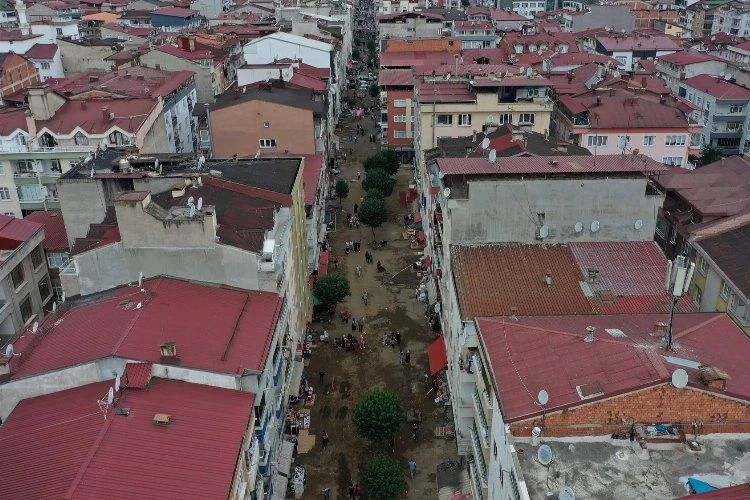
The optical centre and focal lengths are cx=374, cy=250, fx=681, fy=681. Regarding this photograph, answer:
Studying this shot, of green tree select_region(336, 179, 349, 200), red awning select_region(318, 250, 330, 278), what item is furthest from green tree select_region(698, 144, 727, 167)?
red awning select_region(318, 250, 330, 278)

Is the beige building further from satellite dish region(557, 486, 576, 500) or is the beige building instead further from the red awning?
satellite dish region(557, 486, 576, 500)

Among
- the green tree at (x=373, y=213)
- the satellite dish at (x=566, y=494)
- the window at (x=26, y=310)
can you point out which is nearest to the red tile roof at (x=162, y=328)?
the window at (x=26, y=310)

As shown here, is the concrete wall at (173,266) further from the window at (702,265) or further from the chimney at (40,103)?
the chimney at (40,103)

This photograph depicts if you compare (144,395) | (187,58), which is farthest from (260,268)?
(187,58)

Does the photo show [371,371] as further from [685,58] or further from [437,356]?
[685,58]

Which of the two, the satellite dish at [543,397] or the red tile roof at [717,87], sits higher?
the satellite dish at [543,397]

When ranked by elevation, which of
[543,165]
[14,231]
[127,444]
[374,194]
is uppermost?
[543,165]

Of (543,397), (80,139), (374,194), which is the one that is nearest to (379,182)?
(374,194)
